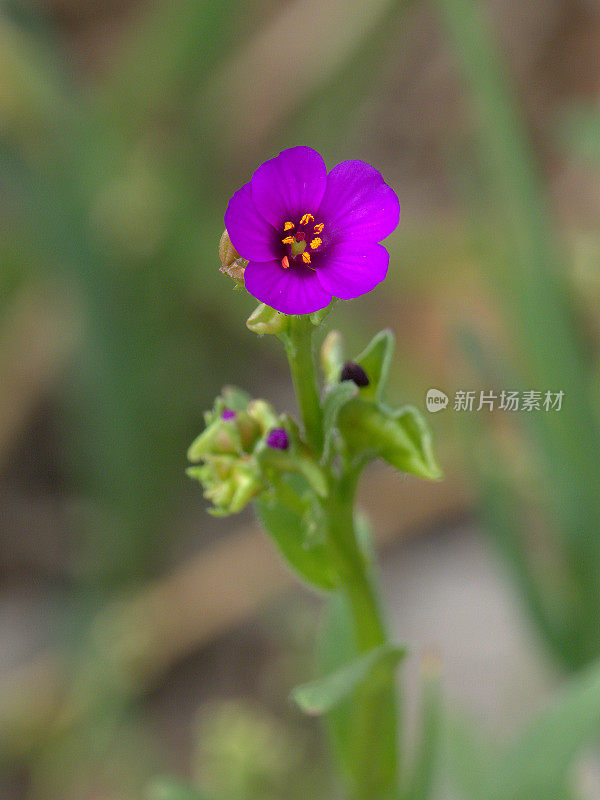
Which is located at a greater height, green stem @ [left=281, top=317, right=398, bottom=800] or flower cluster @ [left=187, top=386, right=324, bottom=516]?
flower cluster @ [left=187, top=386, right=324, bottom=516]

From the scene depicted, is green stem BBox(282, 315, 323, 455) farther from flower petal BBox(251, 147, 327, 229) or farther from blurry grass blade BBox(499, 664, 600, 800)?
blurry grass blade BBox(499, 664, 600, 800)

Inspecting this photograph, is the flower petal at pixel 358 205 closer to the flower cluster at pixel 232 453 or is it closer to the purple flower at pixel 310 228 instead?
the purple flower at pixel 310 228

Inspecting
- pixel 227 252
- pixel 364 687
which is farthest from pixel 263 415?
pixel 364 687

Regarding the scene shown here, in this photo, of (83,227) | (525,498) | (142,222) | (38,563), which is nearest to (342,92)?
(142,222)

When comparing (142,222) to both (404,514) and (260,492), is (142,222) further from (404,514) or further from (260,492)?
(260,492)

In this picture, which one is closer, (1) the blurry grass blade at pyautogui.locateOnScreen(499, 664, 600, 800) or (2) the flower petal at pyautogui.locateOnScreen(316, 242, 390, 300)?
(2) the flower petal at pyautogui.locateOnScreen(316, 242, 390, 300)

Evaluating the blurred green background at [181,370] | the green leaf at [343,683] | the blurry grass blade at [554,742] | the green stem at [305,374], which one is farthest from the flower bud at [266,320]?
the blurred green background at [181,370]

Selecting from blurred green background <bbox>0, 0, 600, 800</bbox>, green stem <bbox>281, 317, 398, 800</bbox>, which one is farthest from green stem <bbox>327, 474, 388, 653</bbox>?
blurred green background <bbox>0, 0, 600, 800</bbox>
